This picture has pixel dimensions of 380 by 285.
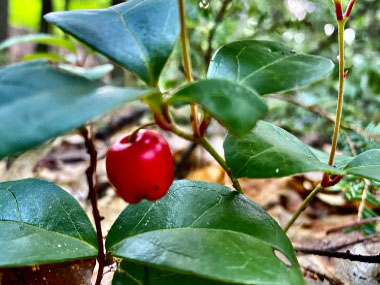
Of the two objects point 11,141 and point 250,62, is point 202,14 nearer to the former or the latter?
point 250,62

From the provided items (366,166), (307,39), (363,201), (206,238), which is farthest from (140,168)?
(307,39)

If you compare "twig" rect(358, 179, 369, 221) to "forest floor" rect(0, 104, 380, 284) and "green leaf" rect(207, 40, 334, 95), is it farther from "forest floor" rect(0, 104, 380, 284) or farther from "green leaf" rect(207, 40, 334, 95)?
"green leaf" rect(207, 40, 334, 95)

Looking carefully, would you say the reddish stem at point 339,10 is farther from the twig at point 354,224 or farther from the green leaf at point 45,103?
the twig at point 354,224

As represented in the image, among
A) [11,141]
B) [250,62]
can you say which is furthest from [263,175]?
[11,141]

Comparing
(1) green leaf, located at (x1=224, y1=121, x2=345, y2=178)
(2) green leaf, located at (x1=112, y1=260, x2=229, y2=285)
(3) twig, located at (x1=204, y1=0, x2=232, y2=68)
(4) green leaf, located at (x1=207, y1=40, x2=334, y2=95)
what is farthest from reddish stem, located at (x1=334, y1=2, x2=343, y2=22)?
(3) twig, located at (x1=204, y1=0, x2=232, y2=68)

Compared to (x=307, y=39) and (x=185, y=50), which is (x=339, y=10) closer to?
(x=185, y=50)
